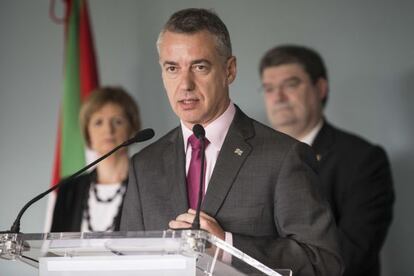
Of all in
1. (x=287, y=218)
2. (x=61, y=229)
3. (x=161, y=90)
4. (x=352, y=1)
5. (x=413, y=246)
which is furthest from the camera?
(x=161, y=90)

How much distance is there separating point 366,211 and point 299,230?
180cm

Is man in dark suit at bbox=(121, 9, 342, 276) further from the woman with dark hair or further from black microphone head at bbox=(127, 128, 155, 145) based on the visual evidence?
the woman with dark hair

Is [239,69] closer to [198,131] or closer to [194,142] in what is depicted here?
[194,142]

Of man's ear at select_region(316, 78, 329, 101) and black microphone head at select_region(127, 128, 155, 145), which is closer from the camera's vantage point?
black microphone head at select_region(127, 128, 155, 145)

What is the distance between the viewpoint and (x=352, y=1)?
491 cm

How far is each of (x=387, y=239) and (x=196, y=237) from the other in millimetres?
2835

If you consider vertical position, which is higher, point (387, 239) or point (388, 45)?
point (388, 45)

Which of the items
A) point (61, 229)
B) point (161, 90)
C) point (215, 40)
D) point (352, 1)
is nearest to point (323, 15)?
point (352, 1)

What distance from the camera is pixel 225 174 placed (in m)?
2.41

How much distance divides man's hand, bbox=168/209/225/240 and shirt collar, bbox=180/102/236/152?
31 cm

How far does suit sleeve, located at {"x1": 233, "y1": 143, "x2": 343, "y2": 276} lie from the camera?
7.41ft

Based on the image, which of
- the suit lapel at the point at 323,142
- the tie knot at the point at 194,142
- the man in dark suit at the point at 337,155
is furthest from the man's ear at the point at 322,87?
the tie knot at the point at 194,142

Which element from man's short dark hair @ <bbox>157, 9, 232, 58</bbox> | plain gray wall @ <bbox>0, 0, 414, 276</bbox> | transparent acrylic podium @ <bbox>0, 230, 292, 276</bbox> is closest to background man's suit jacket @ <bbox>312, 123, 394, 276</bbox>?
plain gray wall @ <bbox>0, 0, 414, 276</bbox>

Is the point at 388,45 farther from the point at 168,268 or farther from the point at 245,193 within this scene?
the point at 168,268
